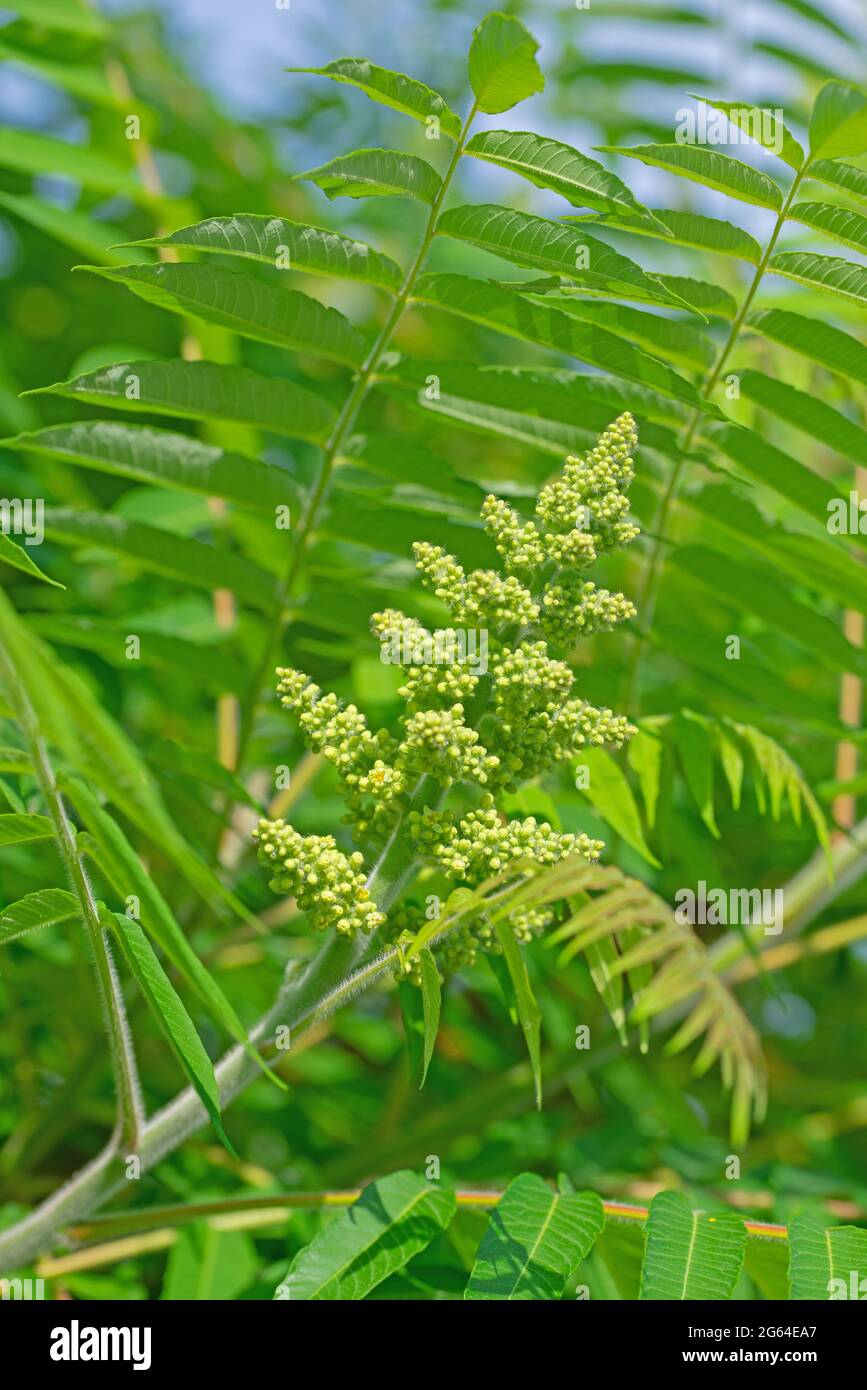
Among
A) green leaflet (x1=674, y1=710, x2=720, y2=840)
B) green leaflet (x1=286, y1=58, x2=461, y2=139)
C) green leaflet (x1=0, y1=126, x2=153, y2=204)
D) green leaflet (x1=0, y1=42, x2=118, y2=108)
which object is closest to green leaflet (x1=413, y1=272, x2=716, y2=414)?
green leaflet (x1=286, y1=58, x2=461, y2=139)

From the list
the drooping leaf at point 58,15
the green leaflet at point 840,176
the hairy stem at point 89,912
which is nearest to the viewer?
the hairy stem at point 89,912

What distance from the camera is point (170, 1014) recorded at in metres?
1.68

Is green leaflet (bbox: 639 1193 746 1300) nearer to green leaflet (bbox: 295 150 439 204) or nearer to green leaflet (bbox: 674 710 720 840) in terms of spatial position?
green leaflet (bbox: 674 710 720 840)

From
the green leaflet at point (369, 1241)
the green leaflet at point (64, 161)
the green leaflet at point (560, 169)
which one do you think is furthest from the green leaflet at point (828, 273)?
the green leaflet at point (64, 161)

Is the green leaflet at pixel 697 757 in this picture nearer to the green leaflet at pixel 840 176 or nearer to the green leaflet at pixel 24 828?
the green leaflet at pixel 840 176

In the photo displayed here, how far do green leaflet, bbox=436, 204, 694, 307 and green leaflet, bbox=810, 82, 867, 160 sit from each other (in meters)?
0.35

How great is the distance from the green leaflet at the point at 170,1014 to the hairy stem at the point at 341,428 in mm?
962

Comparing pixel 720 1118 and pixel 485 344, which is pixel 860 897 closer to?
pixel 720 1118

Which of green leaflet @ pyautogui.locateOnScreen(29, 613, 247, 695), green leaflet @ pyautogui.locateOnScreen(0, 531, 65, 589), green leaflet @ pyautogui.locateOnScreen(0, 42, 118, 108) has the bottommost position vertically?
green leaflet @ pyautogui.locateOnScreen(0, 531, 65, 589)

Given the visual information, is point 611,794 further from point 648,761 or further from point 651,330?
point 651,330

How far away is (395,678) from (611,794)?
105 centimetres

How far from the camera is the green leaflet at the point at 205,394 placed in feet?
6.94

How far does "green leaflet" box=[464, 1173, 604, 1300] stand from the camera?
1833mm
